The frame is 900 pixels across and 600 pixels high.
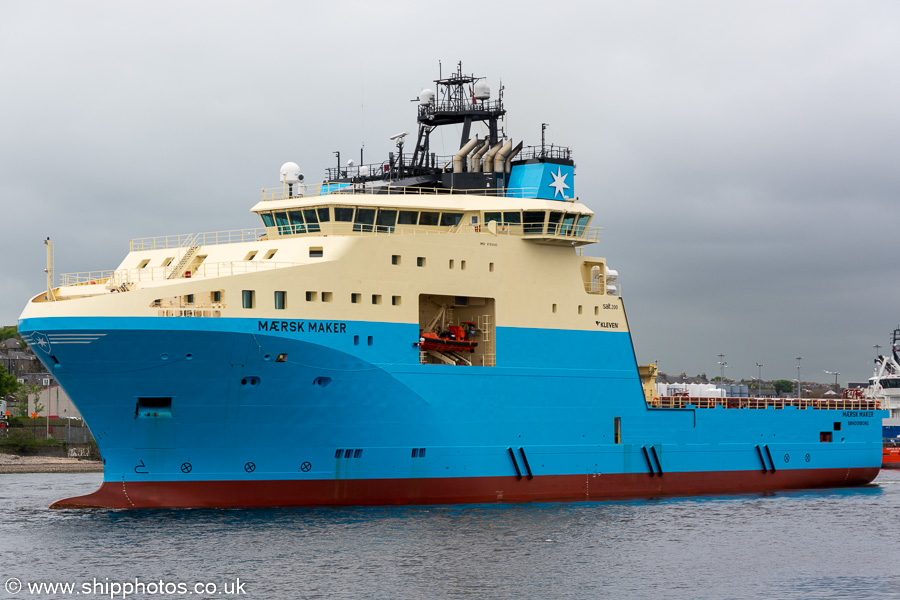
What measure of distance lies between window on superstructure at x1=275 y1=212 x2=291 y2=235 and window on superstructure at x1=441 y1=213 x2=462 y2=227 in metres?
4.57

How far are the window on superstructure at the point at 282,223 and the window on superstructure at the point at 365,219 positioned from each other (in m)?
2.30

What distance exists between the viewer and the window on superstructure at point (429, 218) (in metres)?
35.8

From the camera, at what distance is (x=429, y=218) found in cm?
3597

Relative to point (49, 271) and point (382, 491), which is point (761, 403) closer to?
point (382, 491)

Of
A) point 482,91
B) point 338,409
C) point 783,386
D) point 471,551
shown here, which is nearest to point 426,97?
point 482,91

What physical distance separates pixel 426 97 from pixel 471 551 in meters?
17.8

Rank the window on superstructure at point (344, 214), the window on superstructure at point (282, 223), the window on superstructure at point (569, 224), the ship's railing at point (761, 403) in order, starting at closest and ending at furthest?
the window on superstructure at point (344, 214), the window on superstructure at point (282, 223), the window on superstructure at point (569, 224), the ship's railing at point (761, 403)

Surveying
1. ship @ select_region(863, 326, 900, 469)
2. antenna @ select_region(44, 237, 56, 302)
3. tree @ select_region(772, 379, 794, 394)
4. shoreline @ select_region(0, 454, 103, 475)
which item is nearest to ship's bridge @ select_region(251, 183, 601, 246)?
antenna @ select_region(44, 237, 56, 302)

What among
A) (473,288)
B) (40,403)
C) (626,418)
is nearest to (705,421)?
(626,418)

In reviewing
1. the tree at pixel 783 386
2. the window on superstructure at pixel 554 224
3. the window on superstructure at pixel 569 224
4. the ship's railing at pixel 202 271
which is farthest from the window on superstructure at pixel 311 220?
the tree at pixel 783 386

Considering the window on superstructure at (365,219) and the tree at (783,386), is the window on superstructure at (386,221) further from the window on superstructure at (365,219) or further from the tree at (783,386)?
the tree at (783,386)

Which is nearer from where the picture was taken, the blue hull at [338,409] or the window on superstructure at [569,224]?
the blue hull at [338,409]

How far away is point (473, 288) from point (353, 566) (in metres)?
11.6

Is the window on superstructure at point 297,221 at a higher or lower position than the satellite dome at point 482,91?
lower
